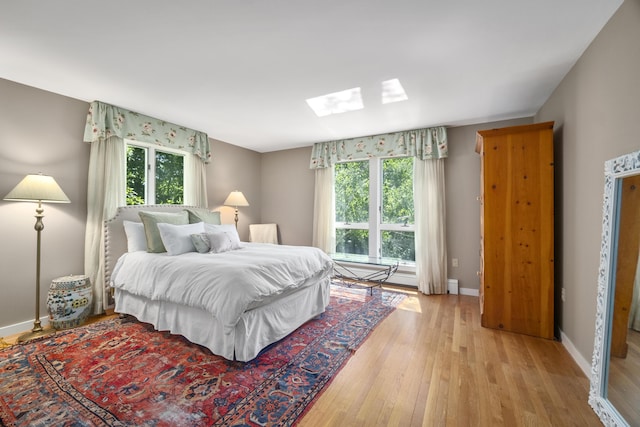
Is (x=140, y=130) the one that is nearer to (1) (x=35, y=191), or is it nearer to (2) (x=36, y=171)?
(2) (x=36, y=171)

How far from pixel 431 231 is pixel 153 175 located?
401 cm

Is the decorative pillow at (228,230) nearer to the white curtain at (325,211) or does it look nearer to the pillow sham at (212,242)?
the pillow sham at (212,242)

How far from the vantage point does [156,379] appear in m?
1.81

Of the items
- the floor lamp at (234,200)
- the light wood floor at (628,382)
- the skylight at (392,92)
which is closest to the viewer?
the light wood floor at (628,382)

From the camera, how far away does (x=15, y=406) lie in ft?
5.05

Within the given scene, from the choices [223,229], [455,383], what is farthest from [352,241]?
[455,383]

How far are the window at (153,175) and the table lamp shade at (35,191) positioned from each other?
95 centimetres

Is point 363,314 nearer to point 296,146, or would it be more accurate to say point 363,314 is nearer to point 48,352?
point 48,352

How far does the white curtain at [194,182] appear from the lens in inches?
159

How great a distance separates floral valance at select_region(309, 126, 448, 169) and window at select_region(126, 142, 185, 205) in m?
2.18

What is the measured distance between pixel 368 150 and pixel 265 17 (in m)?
2.89

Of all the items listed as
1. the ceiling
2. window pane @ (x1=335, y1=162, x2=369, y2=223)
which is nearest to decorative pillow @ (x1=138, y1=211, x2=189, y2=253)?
the ceiling

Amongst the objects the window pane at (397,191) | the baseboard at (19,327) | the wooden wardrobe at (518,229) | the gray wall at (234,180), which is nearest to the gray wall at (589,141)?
the wooden wardrobe at (518,229)

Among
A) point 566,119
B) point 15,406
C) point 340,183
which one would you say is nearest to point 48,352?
point 15,406
